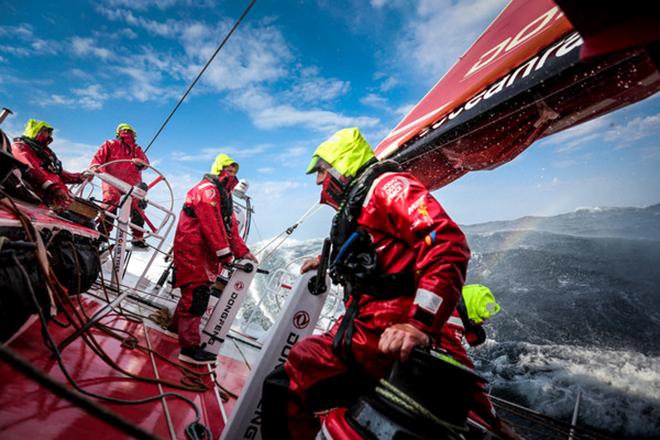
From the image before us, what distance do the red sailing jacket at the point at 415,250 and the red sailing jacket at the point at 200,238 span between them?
241 cm

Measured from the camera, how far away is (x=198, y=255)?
11.6 ft

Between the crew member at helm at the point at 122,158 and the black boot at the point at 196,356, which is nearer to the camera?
the black boot at the point at 196,356

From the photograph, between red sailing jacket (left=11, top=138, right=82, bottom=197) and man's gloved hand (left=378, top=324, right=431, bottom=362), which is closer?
man's gloved hand (left=378, top=324, right=431, bottom=362)

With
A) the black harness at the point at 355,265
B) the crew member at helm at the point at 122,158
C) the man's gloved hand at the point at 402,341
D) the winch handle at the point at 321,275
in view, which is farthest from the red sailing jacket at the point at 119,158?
the man's gloved hand at the point at 402,341

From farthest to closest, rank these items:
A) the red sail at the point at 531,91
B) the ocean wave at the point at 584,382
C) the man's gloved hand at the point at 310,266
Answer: the ocean wave at the point at 584,382 → the man's gloved hand at the point at 310,266 → the red sail at the point at 531,91

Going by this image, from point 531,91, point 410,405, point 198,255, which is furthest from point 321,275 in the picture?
point 198,255

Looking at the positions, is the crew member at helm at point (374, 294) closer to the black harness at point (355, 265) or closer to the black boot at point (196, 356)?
the black harness at point (355, 265)

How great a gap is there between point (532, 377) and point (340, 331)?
1204cm

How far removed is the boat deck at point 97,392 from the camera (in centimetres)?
143

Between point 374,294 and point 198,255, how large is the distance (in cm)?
275

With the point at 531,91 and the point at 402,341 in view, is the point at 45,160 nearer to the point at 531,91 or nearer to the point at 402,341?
the point at 402,341

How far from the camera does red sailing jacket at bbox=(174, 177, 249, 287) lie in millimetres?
3484

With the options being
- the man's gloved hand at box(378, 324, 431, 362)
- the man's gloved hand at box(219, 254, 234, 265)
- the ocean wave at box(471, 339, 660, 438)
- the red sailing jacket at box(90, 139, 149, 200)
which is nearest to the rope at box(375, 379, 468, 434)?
the man's gloved hand at box(378, 324, 431, 362)

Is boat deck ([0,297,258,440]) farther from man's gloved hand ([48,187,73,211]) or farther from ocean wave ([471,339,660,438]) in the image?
ocean wave ([471,339,660,438])
